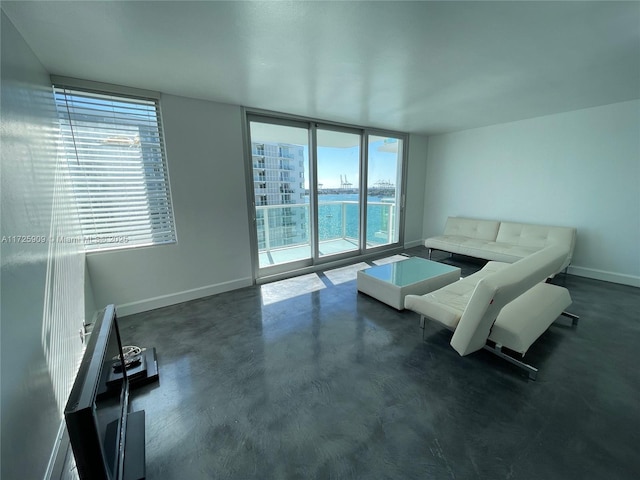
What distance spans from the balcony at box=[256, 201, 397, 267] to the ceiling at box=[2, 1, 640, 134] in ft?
5.51

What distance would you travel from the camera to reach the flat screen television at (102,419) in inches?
30.6

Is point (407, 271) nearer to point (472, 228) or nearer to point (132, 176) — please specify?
point (472, 228)

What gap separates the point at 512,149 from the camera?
4.14 meters

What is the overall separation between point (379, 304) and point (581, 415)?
5.64ft

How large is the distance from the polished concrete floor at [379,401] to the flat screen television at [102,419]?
9 cm

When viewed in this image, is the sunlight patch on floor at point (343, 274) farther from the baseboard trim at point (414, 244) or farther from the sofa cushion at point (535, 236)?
the sofa cushion at point (535, 236)

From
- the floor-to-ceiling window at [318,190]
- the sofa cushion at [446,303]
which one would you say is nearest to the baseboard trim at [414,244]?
the floor-to-ceiling window at [318,190]

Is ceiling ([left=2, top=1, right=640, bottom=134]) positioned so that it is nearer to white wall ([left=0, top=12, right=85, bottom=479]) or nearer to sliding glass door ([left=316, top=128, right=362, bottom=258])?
white wall ([left=0, top=12, right=85, bottom=479])

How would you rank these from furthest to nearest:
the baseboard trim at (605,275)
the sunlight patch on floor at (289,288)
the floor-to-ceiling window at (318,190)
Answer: the floor-to-ceiling window at (318,190) < the baseboard trim at (605,275) < the sunlight patch on floor at (289,288)

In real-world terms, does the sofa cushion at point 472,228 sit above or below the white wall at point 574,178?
below

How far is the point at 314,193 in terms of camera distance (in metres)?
3.96

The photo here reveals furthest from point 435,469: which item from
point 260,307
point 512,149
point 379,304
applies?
point 512,149

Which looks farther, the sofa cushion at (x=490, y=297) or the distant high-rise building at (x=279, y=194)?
the distant high-rise building at (x=279, y=194)

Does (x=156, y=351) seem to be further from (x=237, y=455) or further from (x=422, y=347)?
(x=422, y=347)
